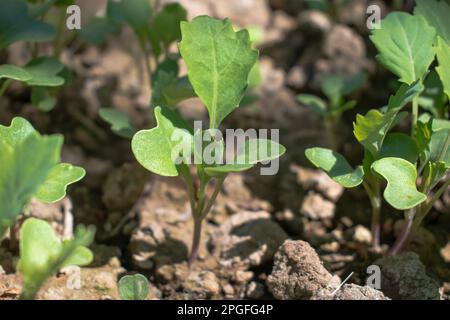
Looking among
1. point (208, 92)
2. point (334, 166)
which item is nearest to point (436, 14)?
point (334, 166)

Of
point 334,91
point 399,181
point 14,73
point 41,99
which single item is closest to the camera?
point 399,181

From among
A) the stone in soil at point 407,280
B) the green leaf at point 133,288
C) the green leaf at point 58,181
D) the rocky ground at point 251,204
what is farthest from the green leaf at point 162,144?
the stone in soil at point 407,280

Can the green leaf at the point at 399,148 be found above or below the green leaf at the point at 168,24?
below

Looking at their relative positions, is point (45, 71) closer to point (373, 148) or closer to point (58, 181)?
point (58, 181)

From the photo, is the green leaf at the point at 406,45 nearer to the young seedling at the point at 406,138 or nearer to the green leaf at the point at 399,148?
the young seedling at the point at 406,138
